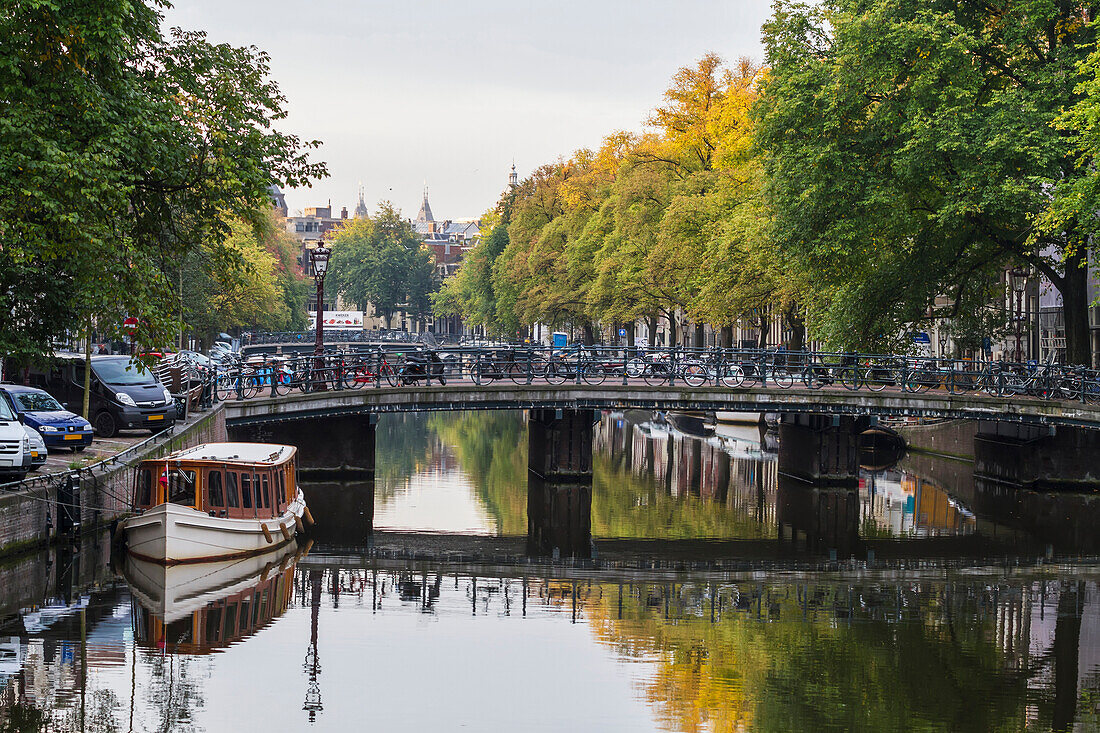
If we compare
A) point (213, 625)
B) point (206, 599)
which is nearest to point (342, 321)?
point (206, 599)

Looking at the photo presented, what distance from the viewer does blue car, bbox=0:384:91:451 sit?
98.2 ft

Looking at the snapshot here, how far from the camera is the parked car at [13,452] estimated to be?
80.8ft

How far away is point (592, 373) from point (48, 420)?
18142mm

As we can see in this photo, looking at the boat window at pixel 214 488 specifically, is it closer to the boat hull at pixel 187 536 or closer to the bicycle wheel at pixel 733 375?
the boat hull at pixel 187 536

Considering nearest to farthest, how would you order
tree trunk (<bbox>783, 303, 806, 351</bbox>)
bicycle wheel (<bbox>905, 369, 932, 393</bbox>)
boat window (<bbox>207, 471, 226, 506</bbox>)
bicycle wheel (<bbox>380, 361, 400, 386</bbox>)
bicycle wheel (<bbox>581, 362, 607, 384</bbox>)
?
boat window (<bbox>207, 471, 226, 506</bbox>) < bicycle wheel (<bbox>380, 361, 400, 386</bbox>) < bicycle wheel (<bbox>905, 369, 932, 393</bbox>) < bicycle wheel (<bbox>581, 362, 607, 384</bbox>) < tree trunk (<bbox>783, 303, 806, 351</bbox>)

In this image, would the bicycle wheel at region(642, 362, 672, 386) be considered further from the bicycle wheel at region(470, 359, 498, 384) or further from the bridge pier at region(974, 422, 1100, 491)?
the bridge pier at region(974, 422, 1100, 491)

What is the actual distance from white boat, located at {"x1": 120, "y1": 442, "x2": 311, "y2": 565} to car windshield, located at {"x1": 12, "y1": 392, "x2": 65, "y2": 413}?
421 cm

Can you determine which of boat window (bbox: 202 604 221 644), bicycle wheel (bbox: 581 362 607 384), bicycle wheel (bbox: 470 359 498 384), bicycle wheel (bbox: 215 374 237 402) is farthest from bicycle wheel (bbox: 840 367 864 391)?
boat window (bbox: 202 604 221 644)

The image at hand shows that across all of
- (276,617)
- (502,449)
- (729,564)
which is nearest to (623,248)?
(502,449)

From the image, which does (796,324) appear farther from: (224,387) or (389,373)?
(224,387)

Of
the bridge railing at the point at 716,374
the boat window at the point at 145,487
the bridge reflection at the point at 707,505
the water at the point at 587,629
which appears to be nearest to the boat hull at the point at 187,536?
the water at the point at 587,629

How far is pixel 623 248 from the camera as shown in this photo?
66.2 metres

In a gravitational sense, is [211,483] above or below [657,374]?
below

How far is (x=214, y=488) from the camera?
27.6 m
